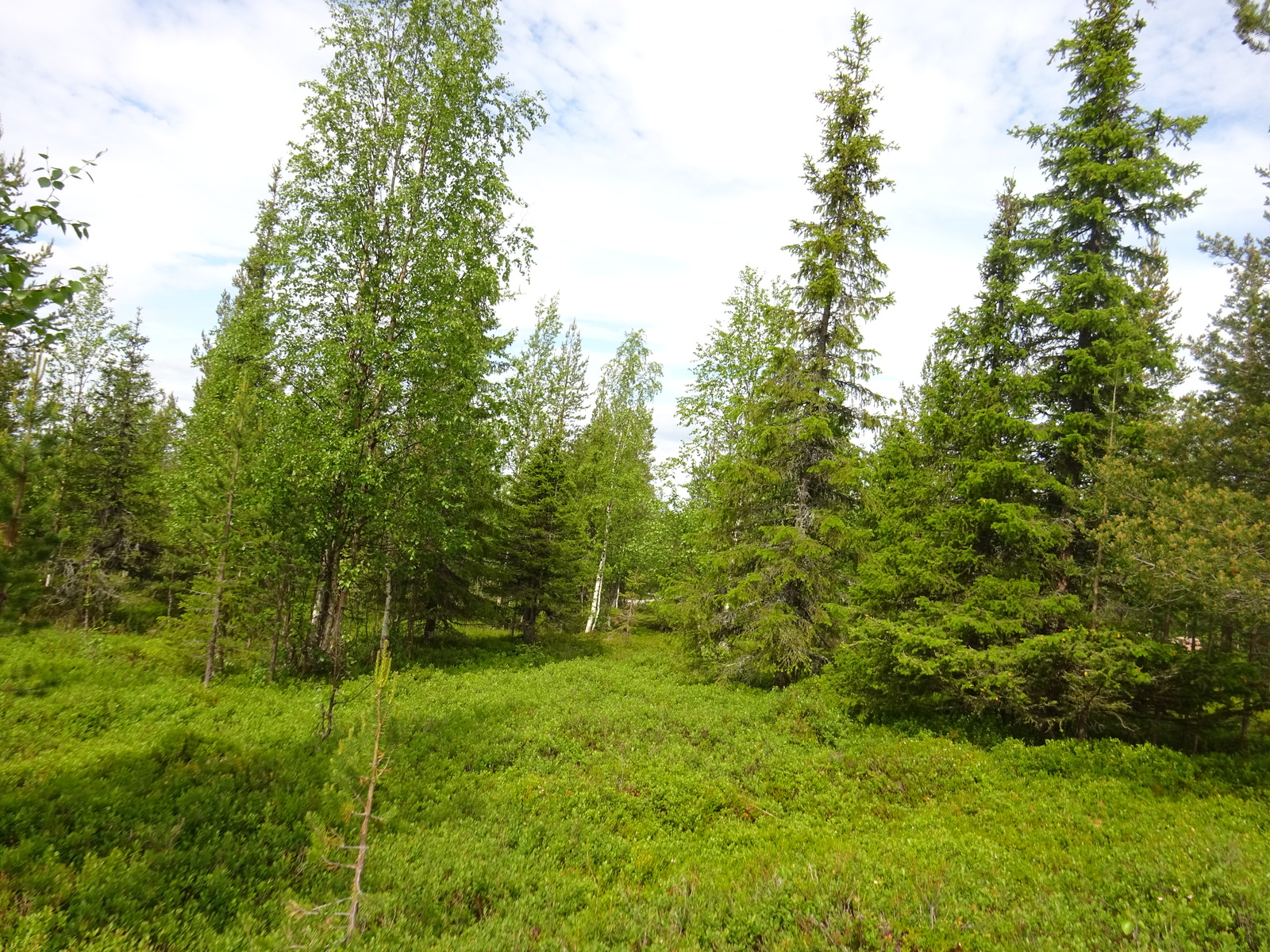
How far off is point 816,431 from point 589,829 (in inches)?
459

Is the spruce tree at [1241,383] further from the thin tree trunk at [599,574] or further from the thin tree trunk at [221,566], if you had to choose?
the thin tree trunk at [599,574]

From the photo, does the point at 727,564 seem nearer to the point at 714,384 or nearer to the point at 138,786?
the point at 714,384

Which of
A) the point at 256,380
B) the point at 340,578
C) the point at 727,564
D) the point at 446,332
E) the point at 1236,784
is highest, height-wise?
the point at 446,332

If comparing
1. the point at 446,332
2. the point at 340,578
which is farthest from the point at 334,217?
the point at 340,578

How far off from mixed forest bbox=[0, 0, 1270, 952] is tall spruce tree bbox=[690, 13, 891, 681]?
133 millimetres

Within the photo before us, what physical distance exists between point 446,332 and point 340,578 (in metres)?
6.74

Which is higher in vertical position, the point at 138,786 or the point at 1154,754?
the point at 1154,754

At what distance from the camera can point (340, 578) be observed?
13.6 meters

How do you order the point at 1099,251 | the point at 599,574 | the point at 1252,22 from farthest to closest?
the point at 599,574 → the point at 1099,251 → the point at 1252,22

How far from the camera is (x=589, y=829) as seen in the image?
8.52m

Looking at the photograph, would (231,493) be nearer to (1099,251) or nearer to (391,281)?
(391,281)

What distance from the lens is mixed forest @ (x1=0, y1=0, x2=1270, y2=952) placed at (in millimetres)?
6461

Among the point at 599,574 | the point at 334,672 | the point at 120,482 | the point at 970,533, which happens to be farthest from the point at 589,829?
the point at 120,482

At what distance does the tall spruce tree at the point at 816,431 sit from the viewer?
1606 cm
